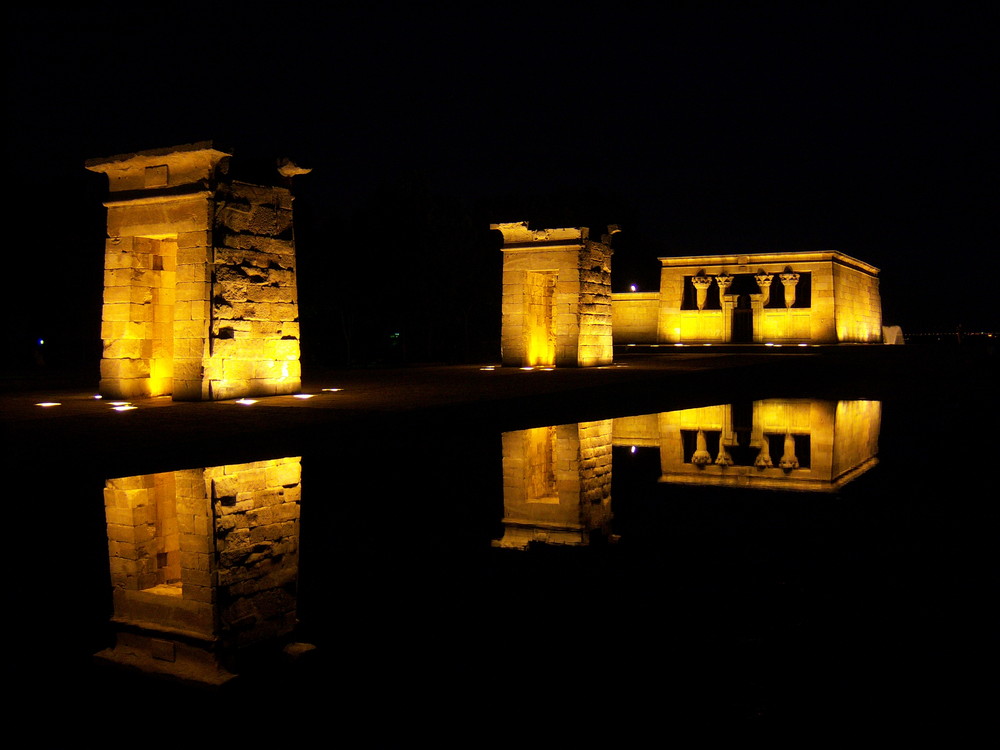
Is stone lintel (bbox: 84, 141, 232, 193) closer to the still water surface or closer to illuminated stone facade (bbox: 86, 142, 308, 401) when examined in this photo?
illuminated stone facade (bbox: 86, 142, 308, 401)

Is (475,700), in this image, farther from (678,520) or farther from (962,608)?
(678,520)

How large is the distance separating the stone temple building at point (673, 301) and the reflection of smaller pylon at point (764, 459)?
1206cm

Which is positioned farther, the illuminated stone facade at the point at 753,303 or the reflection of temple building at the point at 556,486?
the illuminated stone facade at the point at 753,303

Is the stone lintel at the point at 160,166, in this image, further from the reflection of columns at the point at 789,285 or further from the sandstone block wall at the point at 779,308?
the reflection of columns at the point at 789,285

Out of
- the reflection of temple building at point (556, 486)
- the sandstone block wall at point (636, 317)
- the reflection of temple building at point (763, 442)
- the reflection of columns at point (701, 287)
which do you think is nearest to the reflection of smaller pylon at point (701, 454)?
the reflection of temple building at point (763, 442)

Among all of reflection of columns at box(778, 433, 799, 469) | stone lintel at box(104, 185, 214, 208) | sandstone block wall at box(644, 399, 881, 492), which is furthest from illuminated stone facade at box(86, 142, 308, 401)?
reflection of columns at box(778, 433, 799, 469)

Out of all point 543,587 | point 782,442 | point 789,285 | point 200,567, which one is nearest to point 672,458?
point 782,442

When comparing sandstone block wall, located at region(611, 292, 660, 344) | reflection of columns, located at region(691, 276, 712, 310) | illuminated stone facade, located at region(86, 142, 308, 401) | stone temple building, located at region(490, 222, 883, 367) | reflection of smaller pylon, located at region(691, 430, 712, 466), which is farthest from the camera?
sandstone block wall, located at region(611, 292, 660, 344)

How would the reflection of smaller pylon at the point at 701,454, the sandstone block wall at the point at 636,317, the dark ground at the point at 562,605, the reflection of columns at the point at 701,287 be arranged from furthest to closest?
the sandstone block wall at the point at 636,317 → the reflection of columns at the point at 701,287 → the reflection of smaller pylon at the point at 701,454 → the dark ground at the point at 562,605

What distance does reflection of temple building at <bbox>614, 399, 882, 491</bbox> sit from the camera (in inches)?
281

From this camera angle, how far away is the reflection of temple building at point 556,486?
5.23 m

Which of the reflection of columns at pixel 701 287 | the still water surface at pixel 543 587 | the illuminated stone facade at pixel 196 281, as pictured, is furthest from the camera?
the reflection of columns at pixel 701 287

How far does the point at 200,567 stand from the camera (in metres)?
4.37

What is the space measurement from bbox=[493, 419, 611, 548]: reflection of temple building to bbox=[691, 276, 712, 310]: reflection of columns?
2518 centimetres
